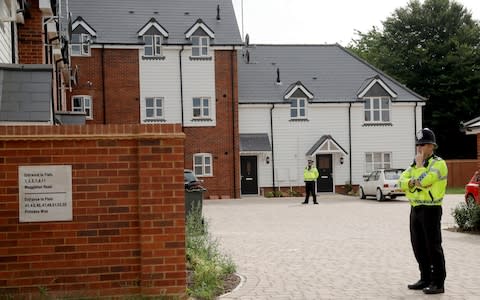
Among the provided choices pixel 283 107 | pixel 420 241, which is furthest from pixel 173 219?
pixel 283 107

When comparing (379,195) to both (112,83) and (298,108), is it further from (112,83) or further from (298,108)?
(112,83)

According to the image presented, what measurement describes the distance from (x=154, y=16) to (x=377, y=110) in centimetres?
1360

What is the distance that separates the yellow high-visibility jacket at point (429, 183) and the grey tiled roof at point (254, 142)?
93.4 feet

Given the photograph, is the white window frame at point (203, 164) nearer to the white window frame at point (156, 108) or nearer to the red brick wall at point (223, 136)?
the red brick wall at point (223, 136)

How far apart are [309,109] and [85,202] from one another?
104 feet

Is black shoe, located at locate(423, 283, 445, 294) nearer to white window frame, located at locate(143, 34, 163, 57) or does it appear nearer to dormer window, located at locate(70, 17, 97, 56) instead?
white window frame, located at locate(143, 34, 163, 57)

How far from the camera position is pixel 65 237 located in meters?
7.55

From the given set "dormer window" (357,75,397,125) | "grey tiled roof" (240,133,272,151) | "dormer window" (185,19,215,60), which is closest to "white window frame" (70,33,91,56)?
"dormer window" (185,19,215,60)

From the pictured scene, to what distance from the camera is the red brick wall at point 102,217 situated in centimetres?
747

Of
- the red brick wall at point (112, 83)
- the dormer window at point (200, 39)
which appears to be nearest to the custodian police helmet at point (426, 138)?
the red brick wall at point (112, 83)

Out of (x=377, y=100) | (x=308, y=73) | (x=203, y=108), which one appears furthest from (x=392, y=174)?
(x=203, y=108)

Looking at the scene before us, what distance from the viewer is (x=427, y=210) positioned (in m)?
8.57

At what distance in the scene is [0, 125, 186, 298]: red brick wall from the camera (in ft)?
24.5

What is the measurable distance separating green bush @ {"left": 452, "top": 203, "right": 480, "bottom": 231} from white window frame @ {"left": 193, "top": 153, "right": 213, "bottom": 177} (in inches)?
835
